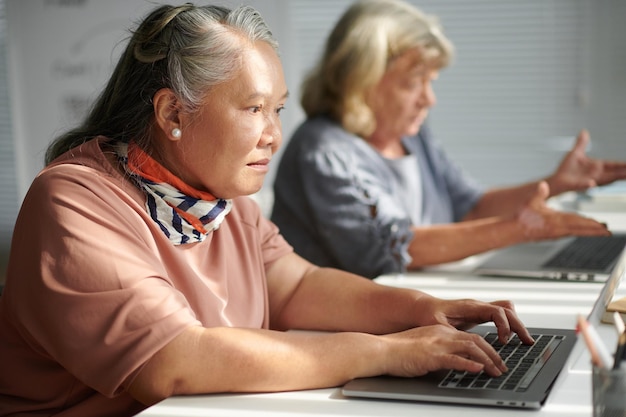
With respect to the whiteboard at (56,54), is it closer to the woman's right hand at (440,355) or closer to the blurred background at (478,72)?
the blurred background at (478,72)

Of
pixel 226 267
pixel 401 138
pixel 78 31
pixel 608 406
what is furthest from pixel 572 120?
pixel 608 406

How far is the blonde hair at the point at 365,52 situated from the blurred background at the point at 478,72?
148 centimetres

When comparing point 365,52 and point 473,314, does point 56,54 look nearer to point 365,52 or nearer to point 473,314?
point 365,52

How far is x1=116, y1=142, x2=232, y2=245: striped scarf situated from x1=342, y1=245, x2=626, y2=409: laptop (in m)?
0.40

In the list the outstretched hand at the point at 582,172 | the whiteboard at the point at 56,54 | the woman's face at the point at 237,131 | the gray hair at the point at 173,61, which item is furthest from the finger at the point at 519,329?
the whiteboard at the point at 56,54

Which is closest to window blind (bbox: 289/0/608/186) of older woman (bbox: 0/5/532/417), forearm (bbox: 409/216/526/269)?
forearm (bbox: 409/216/526/269)

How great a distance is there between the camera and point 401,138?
2.65 metres

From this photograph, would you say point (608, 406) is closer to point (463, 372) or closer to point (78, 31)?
point (463, 372)

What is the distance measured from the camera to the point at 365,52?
7.95ft

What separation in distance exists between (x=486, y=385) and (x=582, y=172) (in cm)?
170

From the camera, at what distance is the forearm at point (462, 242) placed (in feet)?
7.25

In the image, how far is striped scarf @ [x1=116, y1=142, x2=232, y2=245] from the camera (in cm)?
143

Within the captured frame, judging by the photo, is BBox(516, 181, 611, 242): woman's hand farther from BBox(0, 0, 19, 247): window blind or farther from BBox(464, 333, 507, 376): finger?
BBox(0, 0, 19, 247): window blind

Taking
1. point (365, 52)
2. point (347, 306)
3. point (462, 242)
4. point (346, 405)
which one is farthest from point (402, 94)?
point (346, 405)
